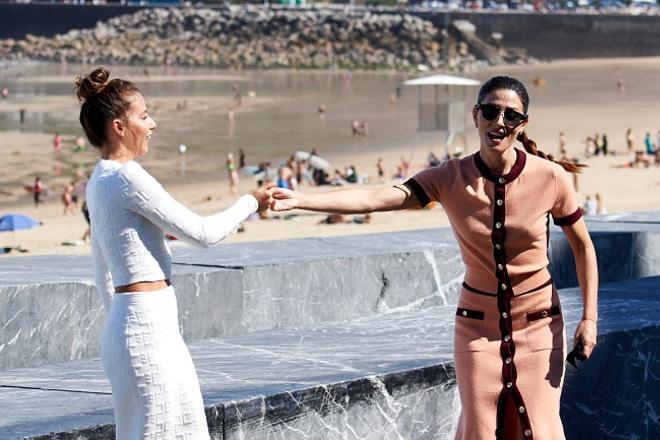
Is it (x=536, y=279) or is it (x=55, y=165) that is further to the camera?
(x=55, y=165)

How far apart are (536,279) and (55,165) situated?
27.8 metres

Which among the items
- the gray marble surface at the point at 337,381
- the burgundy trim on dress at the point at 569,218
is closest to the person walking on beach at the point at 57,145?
the gray marble surface at the point at 337,381

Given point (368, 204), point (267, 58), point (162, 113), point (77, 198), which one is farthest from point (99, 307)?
point (267, 58)

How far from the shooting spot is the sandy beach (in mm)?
19547

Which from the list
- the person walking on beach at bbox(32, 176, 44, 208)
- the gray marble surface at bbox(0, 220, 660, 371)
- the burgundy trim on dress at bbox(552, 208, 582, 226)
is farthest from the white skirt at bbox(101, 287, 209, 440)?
the person walking on beach at bbox(32, 176, 44, 208)

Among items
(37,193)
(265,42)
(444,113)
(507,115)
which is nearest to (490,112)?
(507,115)

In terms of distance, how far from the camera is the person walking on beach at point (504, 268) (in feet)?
10.5

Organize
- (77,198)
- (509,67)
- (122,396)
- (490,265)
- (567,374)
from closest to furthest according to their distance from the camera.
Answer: (122,396), (490,265), (567,374), (77,198), (509,67)

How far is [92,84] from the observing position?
2973mm

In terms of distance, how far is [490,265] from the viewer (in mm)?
3295

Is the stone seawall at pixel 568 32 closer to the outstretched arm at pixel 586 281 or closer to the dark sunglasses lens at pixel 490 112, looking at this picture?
the outstretched arm at pixel 586 281

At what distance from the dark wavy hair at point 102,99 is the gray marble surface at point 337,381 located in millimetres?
705

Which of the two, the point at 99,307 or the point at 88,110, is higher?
the point at 88,110

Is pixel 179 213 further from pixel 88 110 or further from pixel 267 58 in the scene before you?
pixel 267 58
